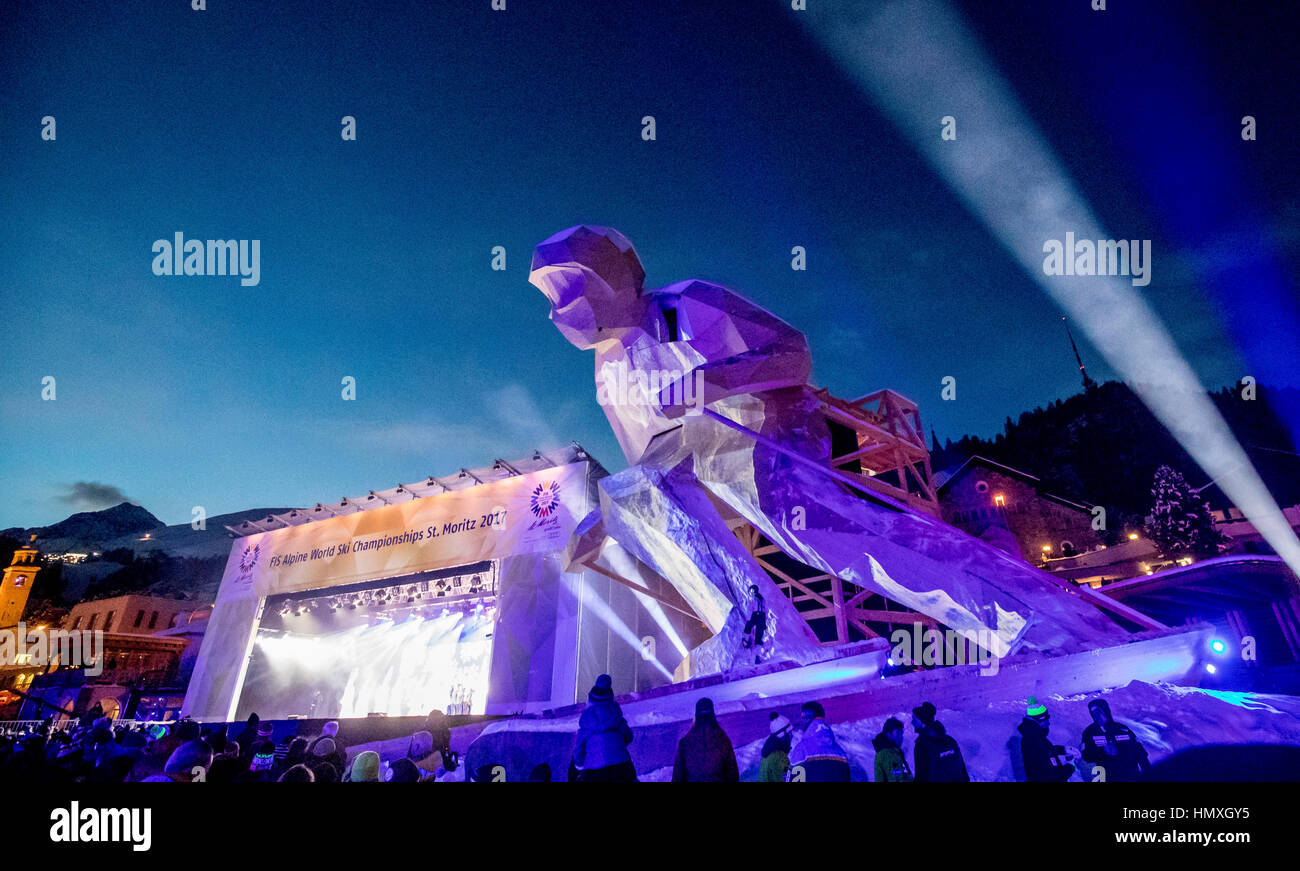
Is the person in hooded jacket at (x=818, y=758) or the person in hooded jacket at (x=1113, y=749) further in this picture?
the person in hooded jacket at (x=1113, y=749)

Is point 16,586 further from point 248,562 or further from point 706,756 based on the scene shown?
point 706,756

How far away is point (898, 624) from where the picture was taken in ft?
39.2

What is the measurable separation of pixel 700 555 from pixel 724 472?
113 centimetres

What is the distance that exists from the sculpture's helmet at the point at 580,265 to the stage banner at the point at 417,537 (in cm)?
719

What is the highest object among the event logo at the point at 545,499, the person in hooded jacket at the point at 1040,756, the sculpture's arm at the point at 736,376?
the sculpture's arm at the point at 736,376

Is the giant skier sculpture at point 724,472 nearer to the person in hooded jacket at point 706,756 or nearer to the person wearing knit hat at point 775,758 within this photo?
the person wearing knit hat at point 775,758

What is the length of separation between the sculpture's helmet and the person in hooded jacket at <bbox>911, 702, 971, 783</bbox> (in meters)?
6.50

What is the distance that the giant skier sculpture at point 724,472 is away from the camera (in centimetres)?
675

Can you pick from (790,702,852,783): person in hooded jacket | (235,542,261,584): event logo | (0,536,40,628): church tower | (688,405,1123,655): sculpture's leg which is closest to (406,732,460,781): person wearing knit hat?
(790,702,852,783): person in hooded jacket

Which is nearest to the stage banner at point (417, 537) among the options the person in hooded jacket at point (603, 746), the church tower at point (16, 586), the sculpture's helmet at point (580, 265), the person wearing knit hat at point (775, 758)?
the sculpture's helmet at point (580, 265)

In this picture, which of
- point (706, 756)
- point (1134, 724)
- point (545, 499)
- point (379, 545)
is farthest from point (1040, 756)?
point (379, 545)

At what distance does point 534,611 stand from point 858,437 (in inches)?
310
